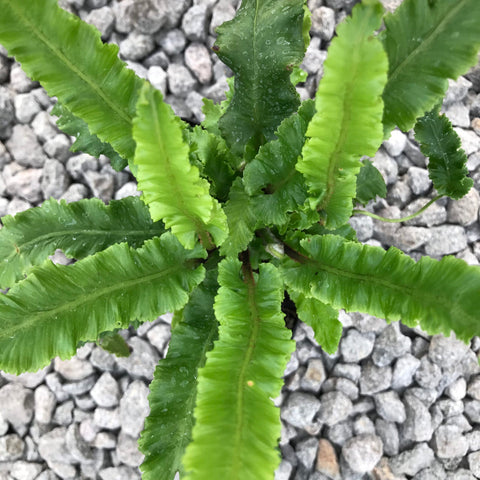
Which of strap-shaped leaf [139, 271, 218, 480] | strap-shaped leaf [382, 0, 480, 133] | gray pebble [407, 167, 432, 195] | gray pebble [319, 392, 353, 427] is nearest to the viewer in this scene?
strap-shaped leaf [382, 0, 480, 133]

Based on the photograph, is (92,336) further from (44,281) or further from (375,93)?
(375,93)

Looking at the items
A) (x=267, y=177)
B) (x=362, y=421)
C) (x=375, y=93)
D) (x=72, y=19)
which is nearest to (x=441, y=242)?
(x=362, y=421)

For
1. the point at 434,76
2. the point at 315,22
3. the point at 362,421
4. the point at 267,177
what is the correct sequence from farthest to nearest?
the point at 315,22 < the point at 362,421 < the point at 267,177 < the point at 434,76

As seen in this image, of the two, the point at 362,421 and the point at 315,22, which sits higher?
the point at 315,22

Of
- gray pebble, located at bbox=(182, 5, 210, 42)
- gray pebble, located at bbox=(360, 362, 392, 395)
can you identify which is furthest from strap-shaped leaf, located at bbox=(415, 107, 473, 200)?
gray pebble, located at bbox=(182, 5, 210, 42)

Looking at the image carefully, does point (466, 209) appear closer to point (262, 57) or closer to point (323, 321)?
point (323, 321)

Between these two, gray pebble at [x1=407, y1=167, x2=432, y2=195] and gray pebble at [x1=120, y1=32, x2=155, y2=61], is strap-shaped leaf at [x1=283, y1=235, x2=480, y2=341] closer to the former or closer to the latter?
gray pebble at [x1=407, y1=167, x2=432, y2=195]

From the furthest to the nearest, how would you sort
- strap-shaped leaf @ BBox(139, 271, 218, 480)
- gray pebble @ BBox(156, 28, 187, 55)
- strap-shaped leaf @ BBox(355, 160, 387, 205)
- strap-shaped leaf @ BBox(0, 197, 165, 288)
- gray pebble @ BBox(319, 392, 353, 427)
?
gray pebble @ BBox(156, 28, 187, 55), gray pebble @ BBox(319, 392, 353, 427), strap-shaped leaf @ BBox(355, 160, 387, 205), strap-shaped leaf @ BBox(0, 197, 165, 288), strap-shaped leaf @ BBox(139, 271, 218, 480)
